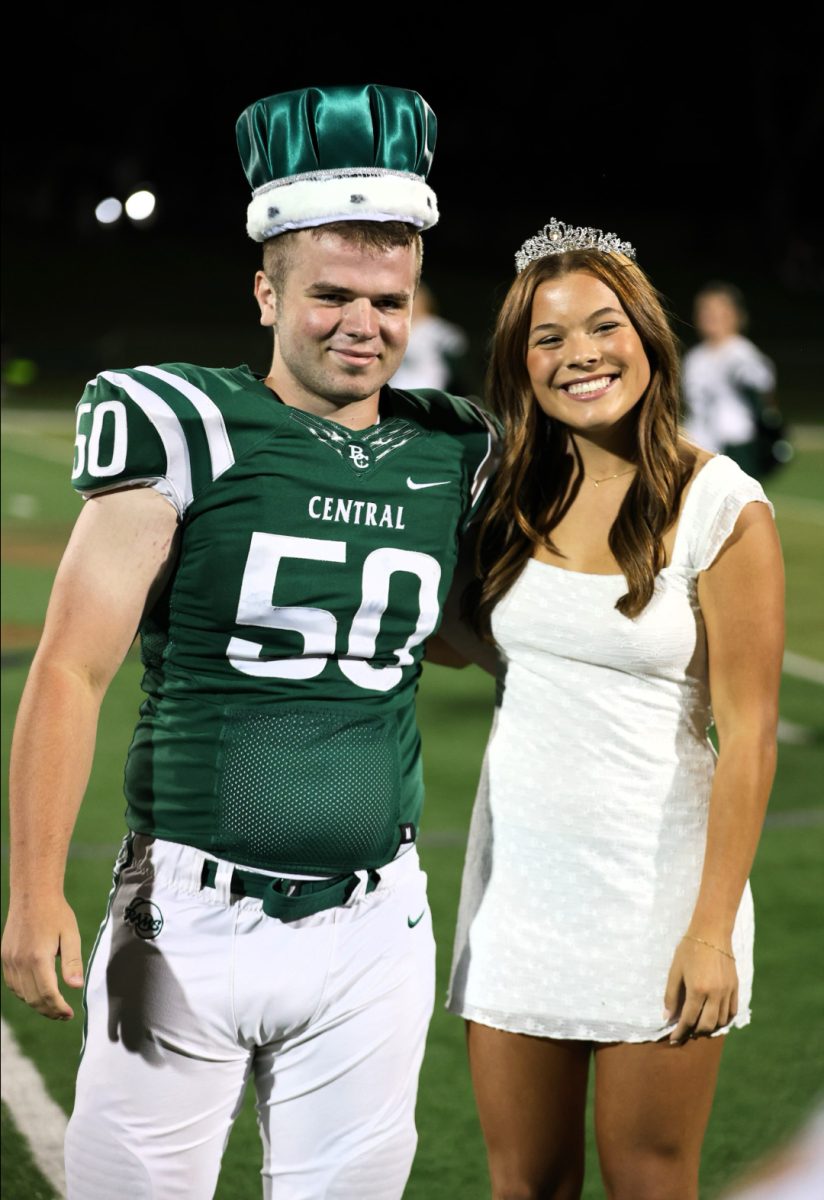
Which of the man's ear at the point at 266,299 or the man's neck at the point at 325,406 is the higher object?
the man's ear at the point at 266,299

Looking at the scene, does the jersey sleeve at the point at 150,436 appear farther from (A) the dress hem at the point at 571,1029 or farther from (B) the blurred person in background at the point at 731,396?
(B) the blurred person in background at the point at 731,396

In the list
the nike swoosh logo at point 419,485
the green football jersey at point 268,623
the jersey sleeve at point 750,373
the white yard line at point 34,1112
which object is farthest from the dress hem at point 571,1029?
the jersey sleeve at point 750,373

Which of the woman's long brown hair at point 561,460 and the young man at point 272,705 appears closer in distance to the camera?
the young man at point 272,705

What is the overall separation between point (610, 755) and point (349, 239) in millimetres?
820

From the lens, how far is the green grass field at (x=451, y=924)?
3.38m

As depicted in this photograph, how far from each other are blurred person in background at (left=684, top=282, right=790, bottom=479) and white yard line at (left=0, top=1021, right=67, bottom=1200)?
17.4 feet

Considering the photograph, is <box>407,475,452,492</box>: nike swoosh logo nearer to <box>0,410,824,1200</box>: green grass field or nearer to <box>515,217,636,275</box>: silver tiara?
<box>515,217,636,275</box>: silver tiara

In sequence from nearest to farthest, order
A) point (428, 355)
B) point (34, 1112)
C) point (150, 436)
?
point (150, 436) < point (34, 1112) < point (428, 355)

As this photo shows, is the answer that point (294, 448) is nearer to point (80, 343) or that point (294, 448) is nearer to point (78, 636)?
point (78, 636)

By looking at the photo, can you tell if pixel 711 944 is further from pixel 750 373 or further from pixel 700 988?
pixel 750 373

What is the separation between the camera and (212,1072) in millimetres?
2061

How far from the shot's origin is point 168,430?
2.00 m

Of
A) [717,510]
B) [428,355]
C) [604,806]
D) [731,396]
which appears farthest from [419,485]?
[428,355]

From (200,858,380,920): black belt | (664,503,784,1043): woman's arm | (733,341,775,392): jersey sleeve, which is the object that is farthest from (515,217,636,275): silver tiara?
(733,341,775,392): jersey sleeve
